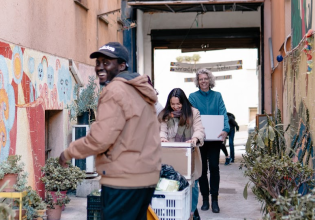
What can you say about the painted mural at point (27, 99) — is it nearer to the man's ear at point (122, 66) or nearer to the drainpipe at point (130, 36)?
the man's ear at point (122, 66)

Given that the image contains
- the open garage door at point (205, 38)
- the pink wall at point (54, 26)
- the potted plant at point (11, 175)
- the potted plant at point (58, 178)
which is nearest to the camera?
the potted plant at point (11, 175)

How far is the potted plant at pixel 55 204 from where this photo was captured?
6691mm

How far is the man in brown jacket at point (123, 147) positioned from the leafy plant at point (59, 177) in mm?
3529

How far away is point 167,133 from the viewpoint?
6.25 metres

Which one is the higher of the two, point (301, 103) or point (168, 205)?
point (301, 103)

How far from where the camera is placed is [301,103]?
652cm

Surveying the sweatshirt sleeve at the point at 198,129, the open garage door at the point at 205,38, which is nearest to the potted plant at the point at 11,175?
the sweatshirt sleeve at the point at 198,129

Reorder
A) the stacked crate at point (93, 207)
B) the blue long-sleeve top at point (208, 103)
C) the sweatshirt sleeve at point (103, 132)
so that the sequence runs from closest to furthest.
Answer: the sweatshirt sleeve at point (103, 132)
the stacked crate at point (93, 207)
the blue long-sleeve top at point (208, 103)

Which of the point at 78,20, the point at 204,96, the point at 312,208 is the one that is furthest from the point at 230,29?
the point at 312,208

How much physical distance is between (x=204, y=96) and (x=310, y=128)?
75.5 inches

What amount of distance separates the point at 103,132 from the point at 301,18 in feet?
13.5

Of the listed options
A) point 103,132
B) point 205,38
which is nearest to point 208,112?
point 103,132

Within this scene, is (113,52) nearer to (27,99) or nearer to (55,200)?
(27,99)

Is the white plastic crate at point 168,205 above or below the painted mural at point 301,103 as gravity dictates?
below
